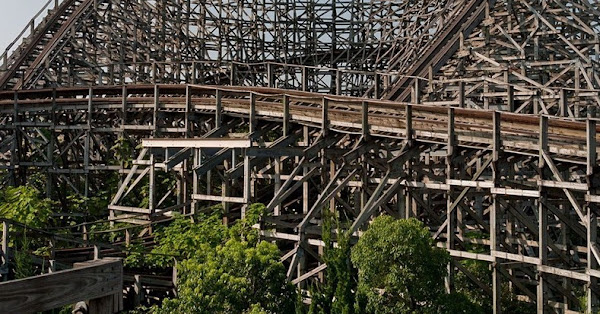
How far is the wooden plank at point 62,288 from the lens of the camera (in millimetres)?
3992

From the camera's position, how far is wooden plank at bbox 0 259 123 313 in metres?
3.99

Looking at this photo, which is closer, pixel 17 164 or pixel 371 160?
pixel 371 160

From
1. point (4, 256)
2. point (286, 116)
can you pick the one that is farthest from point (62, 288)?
point (286, 116)

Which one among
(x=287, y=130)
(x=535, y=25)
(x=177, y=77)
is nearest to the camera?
(x=287, y=130)

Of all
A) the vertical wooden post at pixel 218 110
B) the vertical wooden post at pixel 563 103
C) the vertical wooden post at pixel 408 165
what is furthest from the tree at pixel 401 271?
the vertical wooden post at pixel 218 110

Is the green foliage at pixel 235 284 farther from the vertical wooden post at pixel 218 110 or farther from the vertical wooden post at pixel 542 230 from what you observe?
the vertical wooden post at pixel 218 110

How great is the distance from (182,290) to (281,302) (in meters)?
1.53

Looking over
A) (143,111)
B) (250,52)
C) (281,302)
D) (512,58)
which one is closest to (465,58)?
(512,58)

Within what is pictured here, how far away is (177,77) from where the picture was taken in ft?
91.8

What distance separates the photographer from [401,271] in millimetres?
11602

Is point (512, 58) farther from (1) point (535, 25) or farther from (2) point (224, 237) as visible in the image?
(2) point (224, 237)

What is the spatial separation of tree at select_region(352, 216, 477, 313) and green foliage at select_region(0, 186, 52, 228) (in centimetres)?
899

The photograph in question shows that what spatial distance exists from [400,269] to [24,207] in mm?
9935

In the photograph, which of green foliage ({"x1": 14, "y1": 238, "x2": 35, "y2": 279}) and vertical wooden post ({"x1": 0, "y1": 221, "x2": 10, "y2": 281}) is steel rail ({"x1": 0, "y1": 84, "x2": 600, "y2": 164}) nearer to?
green foliage ({"x1": 14, "y1": 238, "x2": 35, "y2": 279})
